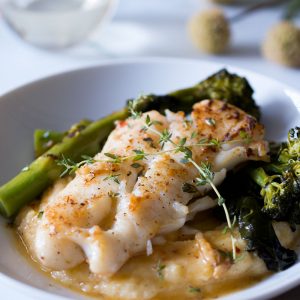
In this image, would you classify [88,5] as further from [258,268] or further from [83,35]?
[258,268]

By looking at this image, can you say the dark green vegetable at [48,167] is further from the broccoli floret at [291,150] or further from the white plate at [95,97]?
the broccoli floret at [291,150]

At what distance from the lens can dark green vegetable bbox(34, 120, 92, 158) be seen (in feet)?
11.8

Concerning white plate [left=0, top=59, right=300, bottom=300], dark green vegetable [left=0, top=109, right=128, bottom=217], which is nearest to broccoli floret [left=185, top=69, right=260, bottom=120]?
white plate [left=0, top=59, right=300, bottom=300]

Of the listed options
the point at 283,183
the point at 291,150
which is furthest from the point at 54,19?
the point at 283,183

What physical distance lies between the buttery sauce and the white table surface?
102 inches

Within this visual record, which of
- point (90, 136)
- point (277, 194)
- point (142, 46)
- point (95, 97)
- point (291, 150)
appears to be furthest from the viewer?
point (142, 46)

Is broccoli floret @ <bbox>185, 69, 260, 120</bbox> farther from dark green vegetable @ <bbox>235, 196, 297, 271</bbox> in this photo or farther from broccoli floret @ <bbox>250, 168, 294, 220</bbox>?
dark green vegetable @ <bbox>235, 196, 297, 271</bbox>

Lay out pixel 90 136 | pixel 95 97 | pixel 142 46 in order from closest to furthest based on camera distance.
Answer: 1. pixel 90 136
2. pixel 95 97
3. pixel 142 46

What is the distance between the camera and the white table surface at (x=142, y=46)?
529cm

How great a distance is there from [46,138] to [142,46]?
242 cm

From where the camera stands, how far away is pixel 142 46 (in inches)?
228

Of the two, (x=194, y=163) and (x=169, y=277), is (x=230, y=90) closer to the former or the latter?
(x=194, y=163)

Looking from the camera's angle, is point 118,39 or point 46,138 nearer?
point 46,138

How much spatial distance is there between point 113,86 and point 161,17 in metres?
2.44
